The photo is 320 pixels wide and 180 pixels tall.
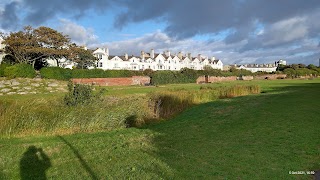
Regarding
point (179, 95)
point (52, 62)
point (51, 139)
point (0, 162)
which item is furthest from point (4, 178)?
point (52, 62)

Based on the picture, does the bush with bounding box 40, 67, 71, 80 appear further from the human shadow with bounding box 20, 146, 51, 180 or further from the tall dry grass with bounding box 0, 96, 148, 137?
the human shadow with bounding box 20, 146, 51, 180

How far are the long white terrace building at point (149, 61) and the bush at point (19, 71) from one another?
135 feet

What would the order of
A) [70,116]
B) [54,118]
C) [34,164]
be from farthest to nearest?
[70,116], [54,118], [34,164]

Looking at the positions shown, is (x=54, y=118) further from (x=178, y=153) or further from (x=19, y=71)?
(x=19, y=71)

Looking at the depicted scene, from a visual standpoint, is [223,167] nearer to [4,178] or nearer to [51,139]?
[4,178]

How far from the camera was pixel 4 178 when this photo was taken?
21.6 feet

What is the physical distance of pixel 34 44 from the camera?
168 ft

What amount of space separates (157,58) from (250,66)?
10261cm

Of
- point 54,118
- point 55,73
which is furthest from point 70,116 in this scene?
point 55,73

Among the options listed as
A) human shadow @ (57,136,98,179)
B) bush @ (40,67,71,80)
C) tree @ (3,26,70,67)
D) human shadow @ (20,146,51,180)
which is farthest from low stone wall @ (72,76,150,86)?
human shadow @ (20,146,51,180)

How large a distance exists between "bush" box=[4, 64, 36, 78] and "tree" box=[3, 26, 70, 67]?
6308mm

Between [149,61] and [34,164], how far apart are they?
9939 centimetres

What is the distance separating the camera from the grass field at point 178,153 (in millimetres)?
6500

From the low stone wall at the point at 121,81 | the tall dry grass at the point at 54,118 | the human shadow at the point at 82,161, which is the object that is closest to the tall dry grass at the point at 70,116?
the tall dry grass at the point at 54,118
